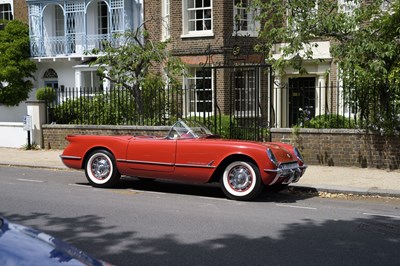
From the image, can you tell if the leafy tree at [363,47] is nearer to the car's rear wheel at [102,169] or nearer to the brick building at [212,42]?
the car's rear wheel at [102,169]

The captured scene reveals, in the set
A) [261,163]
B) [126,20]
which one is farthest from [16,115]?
[261,163]

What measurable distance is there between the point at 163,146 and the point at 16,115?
18251 millimetres

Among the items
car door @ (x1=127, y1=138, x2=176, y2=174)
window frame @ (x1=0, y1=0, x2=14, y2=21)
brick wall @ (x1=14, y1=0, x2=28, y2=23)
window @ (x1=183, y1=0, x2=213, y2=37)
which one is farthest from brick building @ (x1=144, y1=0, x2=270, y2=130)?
window frame @ (x1=0, y1=0, x2=14, y2=21)

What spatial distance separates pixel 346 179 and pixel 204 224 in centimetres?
504

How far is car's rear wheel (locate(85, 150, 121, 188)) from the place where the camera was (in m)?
9.73

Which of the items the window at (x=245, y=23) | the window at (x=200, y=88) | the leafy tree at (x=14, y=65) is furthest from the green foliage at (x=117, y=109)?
the leafy tree at (x=14, y=65)

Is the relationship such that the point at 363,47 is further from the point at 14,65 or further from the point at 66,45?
the point at 14,65

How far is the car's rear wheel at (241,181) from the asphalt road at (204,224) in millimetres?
187

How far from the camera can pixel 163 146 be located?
9156 millimetres

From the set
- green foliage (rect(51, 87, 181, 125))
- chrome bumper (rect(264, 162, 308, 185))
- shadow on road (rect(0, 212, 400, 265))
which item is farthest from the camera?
green foliage (rect(51, 87, 181, 125))

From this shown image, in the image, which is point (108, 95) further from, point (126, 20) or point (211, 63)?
point (126, 20)

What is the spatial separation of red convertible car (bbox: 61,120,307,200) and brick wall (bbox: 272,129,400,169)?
3523 mm

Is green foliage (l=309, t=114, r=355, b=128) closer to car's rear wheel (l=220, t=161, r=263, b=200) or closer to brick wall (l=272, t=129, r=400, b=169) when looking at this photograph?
brick wall (l=272, t=129, r=400, b=169)

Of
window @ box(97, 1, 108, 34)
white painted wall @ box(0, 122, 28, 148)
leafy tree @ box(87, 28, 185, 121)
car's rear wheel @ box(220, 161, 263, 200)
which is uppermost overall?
window @ box(97, 1, 108, 34)
